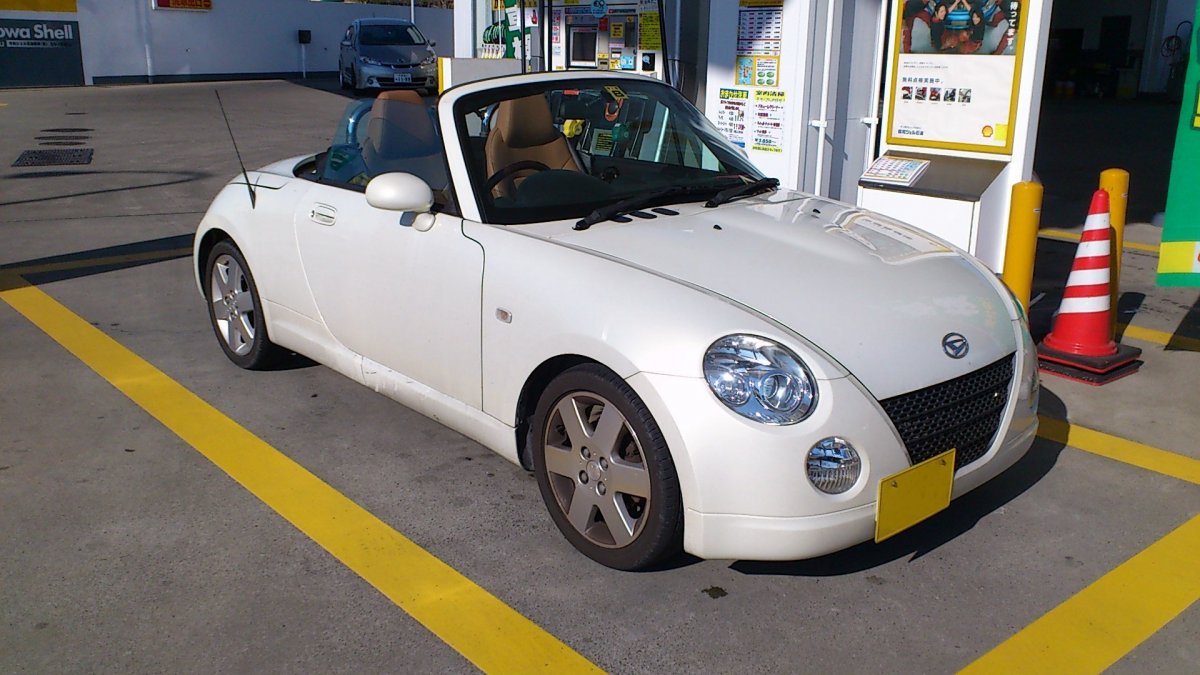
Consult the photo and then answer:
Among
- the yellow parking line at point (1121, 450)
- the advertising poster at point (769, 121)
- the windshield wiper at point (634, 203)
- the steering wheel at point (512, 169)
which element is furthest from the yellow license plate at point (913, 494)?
the advertising poster at point (769, 121)

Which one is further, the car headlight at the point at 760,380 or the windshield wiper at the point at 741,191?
the windshield wiper at the point at 741,191

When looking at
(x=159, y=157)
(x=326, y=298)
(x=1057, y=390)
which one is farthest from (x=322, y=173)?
(x=159, y=157)

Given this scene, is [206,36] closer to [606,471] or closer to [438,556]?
[438,556]

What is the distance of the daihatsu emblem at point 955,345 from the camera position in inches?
124

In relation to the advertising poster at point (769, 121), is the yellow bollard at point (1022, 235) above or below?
below

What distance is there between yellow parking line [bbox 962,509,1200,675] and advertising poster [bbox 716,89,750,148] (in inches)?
190

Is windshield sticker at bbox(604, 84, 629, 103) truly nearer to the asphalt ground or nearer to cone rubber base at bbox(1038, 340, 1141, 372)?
the asphalt ground

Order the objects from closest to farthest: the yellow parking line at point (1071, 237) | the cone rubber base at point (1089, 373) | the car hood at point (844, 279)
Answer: the car hood at point (844, 279), the cone rubber base at point (1089, 373), the yellow parking line at point (1071, 237)

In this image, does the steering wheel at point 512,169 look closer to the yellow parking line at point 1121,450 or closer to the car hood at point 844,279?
the car hood at point 844,279

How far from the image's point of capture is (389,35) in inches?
922

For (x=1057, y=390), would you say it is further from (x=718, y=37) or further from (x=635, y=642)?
(x=718, y=37)

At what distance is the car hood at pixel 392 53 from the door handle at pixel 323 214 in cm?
1940

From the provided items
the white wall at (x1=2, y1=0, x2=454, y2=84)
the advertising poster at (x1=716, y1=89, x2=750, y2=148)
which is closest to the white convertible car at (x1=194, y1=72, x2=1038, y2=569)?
the advertising poster at (x1=716, y1=89, x2=750, y2=148)

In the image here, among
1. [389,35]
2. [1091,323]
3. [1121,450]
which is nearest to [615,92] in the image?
[1121,450]
